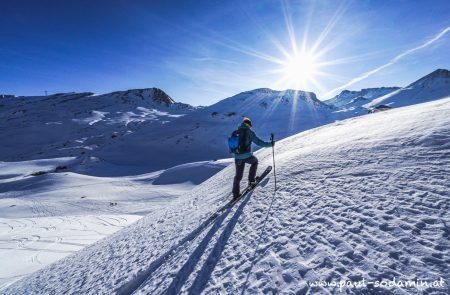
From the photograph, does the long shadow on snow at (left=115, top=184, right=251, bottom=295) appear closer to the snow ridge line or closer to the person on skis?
the snow ridge line

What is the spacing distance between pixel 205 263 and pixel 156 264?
1.14m

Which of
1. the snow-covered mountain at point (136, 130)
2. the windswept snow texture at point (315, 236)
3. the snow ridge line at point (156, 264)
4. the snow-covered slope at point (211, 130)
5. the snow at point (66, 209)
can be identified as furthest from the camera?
the snow-covered slope at point (211, 130)

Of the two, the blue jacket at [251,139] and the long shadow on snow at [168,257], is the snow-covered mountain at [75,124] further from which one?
the long shadow on snow at [168,257]

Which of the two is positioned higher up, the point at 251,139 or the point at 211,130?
the point at 211,130

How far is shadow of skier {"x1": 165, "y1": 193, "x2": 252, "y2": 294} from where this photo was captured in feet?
11.7

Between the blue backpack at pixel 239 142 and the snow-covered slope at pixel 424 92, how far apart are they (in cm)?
15397

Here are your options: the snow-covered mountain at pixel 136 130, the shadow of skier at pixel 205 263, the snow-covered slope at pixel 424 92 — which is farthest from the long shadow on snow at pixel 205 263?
the snow-covered slope at pixel 424 92

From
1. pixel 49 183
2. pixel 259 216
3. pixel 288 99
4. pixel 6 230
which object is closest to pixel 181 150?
pixel 49 183

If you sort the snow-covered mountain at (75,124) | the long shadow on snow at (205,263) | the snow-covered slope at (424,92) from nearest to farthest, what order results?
the long shadow on snow at (205,263)
the snow-covered mountain at (75,124)
the snow-covered slope at (424,92)

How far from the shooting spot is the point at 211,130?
61156 millimetres

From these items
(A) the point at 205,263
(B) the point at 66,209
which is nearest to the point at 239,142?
(A) the point at 205,263

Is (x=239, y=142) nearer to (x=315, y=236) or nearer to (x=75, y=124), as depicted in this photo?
(x=315, y=236)

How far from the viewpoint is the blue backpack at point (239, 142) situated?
6938 millimetres

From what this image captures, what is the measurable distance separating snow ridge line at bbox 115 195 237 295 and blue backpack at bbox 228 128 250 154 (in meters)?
1.87
